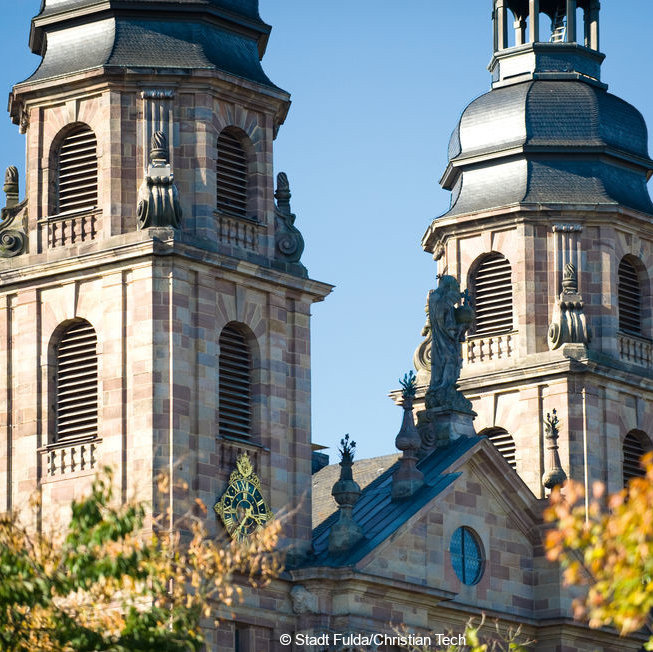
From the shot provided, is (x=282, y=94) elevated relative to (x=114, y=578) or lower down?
elevated

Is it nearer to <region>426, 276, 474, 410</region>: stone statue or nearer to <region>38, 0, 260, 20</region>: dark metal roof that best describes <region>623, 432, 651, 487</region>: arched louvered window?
<region>426, 276, 474, 410</region>: stone statue

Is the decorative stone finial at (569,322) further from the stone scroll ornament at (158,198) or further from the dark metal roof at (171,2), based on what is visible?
the stone scroll ornament at (158,198)

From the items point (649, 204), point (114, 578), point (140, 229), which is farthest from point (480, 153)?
point (114, 578)

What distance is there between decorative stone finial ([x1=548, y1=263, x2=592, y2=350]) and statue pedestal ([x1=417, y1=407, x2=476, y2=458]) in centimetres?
480

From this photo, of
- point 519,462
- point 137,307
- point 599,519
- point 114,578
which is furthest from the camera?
point 519,462

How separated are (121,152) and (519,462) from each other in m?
15.5

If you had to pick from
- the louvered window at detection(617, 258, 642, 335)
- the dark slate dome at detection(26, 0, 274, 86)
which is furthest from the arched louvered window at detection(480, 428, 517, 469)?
the dark slate dome at detection(26, 0, 274, 86)

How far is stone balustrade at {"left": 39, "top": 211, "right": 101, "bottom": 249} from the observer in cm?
5303

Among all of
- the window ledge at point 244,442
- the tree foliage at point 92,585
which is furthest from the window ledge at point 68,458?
the tree foliage at point 92,585

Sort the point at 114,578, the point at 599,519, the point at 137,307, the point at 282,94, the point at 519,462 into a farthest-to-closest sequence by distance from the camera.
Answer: the point at 519,462
the point at 282,94
the point at 137,307
the point at 114,578
the point at 599,519

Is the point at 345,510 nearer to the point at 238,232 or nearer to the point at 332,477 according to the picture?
the point at 238,232

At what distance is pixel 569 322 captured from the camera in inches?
2488

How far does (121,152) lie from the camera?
5309cm

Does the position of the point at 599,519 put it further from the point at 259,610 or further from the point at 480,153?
the point at 480,153
